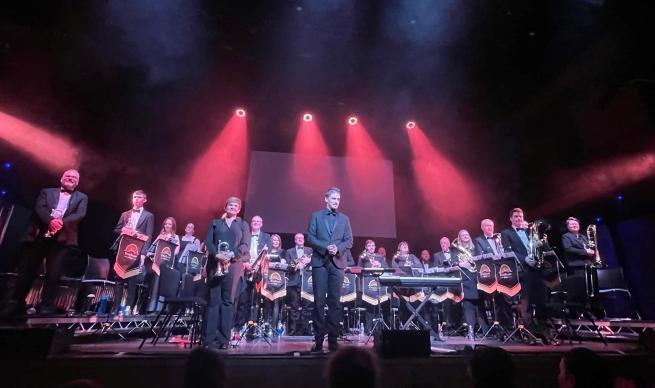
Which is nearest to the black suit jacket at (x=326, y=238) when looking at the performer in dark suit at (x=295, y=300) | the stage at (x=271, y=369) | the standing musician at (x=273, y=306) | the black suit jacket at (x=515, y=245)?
the stage at (x=271, y=369)

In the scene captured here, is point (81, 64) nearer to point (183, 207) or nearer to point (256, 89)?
point (256, 89)

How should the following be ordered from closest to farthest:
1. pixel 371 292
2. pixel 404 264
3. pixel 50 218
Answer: pixel 50 218 < pixel 371 292 < pixel 404 264

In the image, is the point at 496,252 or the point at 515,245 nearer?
the point at 515,245

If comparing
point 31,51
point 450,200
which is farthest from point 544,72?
point 31,51

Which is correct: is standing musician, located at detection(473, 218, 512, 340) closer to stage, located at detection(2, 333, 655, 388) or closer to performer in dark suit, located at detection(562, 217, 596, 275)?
performer in dark suit, located at detection(562, 217, 596, 275)

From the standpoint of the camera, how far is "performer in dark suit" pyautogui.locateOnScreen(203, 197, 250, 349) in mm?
5047

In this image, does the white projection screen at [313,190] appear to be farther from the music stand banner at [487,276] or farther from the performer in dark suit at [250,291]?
the music stand banner at [487,276]

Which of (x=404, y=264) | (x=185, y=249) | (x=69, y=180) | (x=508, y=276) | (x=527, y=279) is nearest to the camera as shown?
(x=69, y=180)

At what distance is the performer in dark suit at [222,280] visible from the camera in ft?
16.6

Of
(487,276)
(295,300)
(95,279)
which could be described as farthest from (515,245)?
(95,279)

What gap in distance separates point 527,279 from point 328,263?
358 centimetres

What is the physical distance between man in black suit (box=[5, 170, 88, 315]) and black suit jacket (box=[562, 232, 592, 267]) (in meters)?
8.39

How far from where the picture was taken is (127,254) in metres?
Answer: 6.38

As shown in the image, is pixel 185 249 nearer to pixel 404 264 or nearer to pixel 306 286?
pixel 306 286
